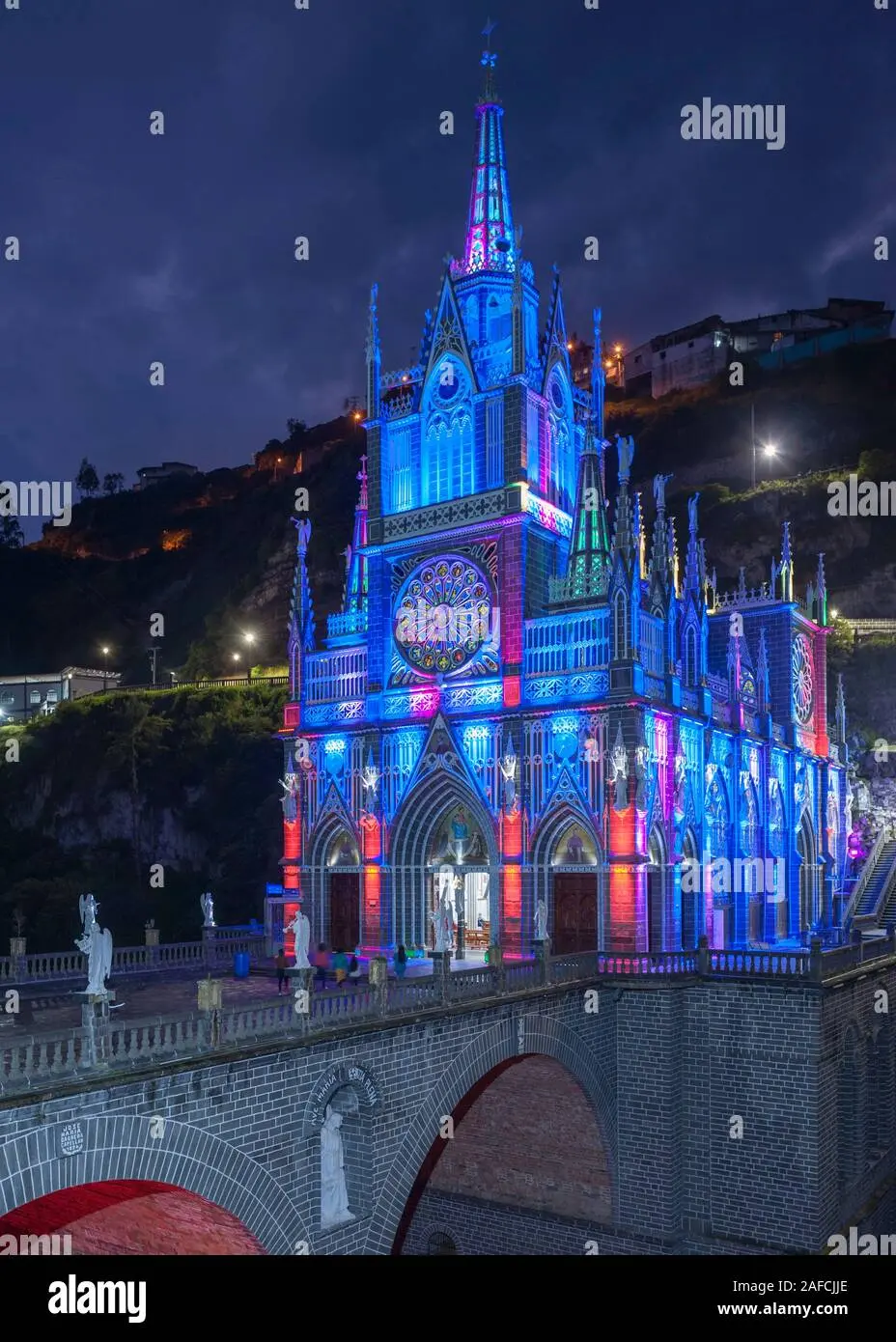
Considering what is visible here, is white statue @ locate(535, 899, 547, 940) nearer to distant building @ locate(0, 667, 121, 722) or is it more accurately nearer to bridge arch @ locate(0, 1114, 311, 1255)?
bridge arch @ locate(0, 1114, 311, 1255)

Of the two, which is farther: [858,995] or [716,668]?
[716,668]

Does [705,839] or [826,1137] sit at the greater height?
[705,839]

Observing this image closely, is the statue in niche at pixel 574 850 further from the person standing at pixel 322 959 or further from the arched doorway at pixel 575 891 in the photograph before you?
the person standing at pixel 322 959

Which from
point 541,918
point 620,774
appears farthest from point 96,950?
point 620,774

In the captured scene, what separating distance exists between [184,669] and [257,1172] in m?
80.5

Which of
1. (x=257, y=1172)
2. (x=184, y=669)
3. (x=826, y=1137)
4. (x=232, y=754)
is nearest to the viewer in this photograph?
(x=257, y=1172)

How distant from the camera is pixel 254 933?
42.7 m

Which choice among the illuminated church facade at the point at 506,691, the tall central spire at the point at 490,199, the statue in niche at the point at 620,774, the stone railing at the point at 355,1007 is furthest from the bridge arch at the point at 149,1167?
the tall central spire at the point at 490,199

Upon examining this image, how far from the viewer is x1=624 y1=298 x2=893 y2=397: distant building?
366ft

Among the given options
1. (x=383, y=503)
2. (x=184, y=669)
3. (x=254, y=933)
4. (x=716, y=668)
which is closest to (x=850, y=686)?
(x=716, y=668)

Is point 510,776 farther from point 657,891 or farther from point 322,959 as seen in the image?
point 322,959

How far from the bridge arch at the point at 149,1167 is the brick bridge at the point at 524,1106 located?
0.04 m

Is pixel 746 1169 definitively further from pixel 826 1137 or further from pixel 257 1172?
pixel 257 1172

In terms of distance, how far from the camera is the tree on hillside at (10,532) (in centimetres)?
12769
